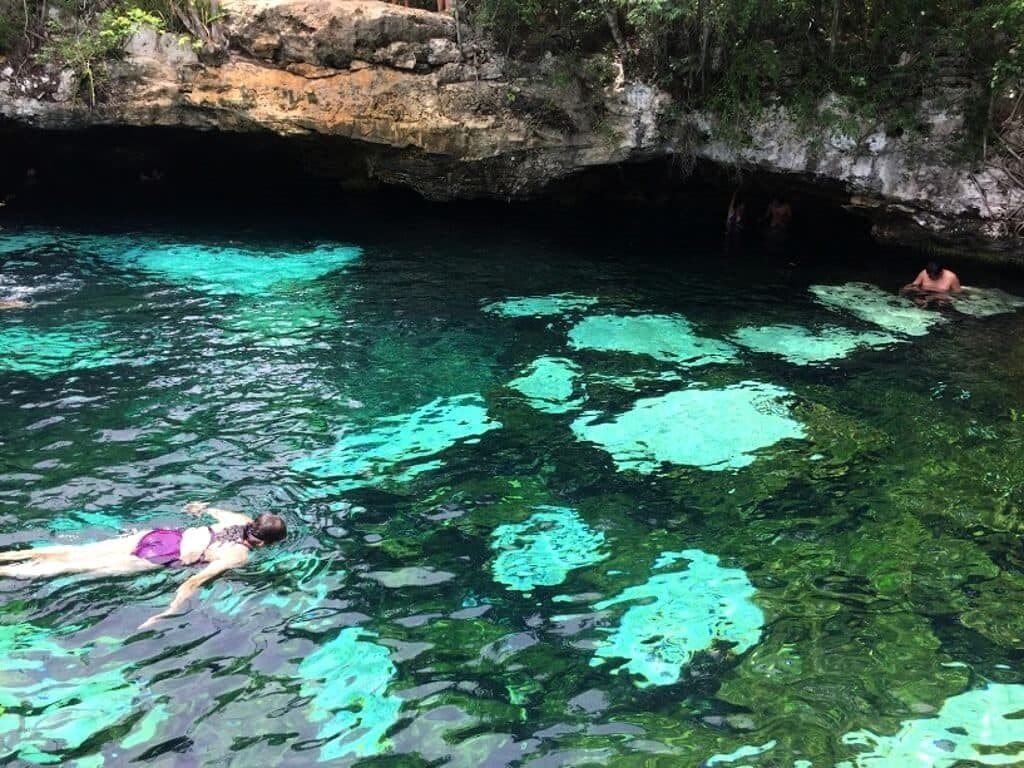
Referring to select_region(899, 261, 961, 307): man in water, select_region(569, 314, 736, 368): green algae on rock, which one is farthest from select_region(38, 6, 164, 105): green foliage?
select_region(899, 261, 961, 307): man in water

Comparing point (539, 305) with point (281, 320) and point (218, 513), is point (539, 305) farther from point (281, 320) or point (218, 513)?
point (218, 513)

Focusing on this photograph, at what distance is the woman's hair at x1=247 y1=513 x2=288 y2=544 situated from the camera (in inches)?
235

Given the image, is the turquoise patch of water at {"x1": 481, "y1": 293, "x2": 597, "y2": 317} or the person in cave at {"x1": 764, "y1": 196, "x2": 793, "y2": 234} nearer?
the turquoise patch of water at {"x1": 481, "y1": 293, "x2": 597, "y2": 317}

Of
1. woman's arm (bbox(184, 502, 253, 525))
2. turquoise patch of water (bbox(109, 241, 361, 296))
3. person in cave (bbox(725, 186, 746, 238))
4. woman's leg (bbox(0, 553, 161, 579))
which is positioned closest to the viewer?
woman's leg (bbox(0, 553, 161, 579))

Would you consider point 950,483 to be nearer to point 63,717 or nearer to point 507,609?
point 507,609

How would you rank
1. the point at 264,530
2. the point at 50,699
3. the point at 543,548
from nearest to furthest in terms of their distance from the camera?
the point at 50,699, the point at 264,530, the point at 543,548

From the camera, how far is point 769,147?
45.9ft

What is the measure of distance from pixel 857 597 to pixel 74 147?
18790 mm

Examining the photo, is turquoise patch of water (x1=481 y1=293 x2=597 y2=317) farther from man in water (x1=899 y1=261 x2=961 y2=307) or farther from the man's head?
the man's head

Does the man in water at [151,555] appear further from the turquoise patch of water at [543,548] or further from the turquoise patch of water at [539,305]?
the turquoise patch of water at [539,305]

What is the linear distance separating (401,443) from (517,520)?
5.84ft

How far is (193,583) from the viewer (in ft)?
18.0

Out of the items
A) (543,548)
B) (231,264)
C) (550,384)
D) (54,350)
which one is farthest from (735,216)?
(54,350)

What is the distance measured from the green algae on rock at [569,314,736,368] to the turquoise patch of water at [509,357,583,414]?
75 cm
